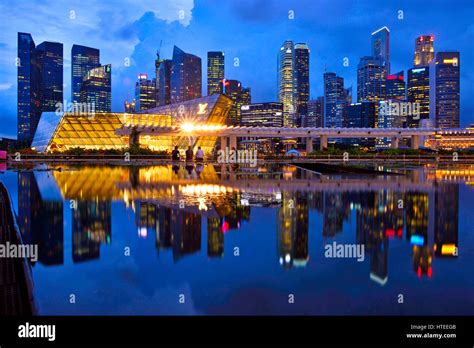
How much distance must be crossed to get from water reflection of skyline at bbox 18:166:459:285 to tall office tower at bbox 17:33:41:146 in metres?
185

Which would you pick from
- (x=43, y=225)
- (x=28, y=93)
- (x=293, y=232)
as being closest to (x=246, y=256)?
(x=293, y=232)

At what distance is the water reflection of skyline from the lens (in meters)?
7.38

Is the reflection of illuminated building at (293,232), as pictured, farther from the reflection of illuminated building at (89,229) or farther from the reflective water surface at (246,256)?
the reflection of illuminated building at (89,229)

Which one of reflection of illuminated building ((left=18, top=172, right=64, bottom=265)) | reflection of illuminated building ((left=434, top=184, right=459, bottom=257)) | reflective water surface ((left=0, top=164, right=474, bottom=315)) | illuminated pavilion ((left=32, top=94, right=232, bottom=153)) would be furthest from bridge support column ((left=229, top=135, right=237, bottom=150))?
reflective water surface ((left=0, top=164, right=474, bottom=315))

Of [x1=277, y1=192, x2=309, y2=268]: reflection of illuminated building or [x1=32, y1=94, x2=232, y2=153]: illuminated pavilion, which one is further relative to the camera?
[x1=32, y1=94, x2=232, y2=153]: illuminated pavilion

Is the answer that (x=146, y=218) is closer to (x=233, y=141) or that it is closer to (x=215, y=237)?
(x=215, y=237)

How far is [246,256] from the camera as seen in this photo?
6.96 m

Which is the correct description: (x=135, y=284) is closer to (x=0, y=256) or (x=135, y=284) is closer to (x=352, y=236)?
(x=0, y=256)

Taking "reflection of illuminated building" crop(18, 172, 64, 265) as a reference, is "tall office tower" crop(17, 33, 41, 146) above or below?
above

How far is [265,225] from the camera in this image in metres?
9.55

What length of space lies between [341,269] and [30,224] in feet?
22.9

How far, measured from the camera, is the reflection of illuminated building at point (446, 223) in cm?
751

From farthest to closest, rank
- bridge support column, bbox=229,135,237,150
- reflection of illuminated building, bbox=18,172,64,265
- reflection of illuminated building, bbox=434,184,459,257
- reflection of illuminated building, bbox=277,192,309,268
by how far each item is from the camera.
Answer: bridge support column, bbox=229,135,237,150
reflection of illuminated building, bbox=434,184,459,257
reflection of illuminated building, bbox=18,172,64,265
reflection of illuminated building, bbox=277,192,309,268

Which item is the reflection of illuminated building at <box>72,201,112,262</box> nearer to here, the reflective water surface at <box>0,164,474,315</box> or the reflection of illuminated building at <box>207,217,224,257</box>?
the reflective water surface at <box>0,164,474,315</box>
